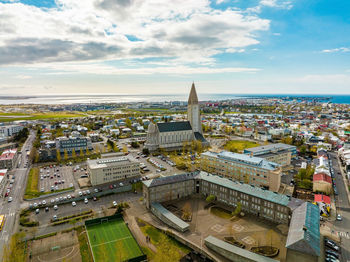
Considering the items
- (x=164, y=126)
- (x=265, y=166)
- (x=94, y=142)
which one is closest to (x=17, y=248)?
(x=265, y=166)

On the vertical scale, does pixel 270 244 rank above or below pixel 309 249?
below

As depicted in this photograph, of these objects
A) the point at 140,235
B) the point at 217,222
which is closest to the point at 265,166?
the point at 217,222

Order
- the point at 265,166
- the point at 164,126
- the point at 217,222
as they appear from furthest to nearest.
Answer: the point at 164,126
the point at 265,166
the point at 217,222

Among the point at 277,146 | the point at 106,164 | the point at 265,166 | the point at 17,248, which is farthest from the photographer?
the point at 277,146

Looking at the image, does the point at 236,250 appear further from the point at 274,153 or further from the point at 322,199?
the point at 274,153

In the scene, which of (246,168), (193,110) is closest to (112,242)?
(246,168)

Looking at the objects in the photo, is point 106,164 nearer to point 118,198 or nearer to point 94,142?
point 118,198

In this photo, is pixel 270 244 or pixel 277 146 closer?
pixel 270 244
